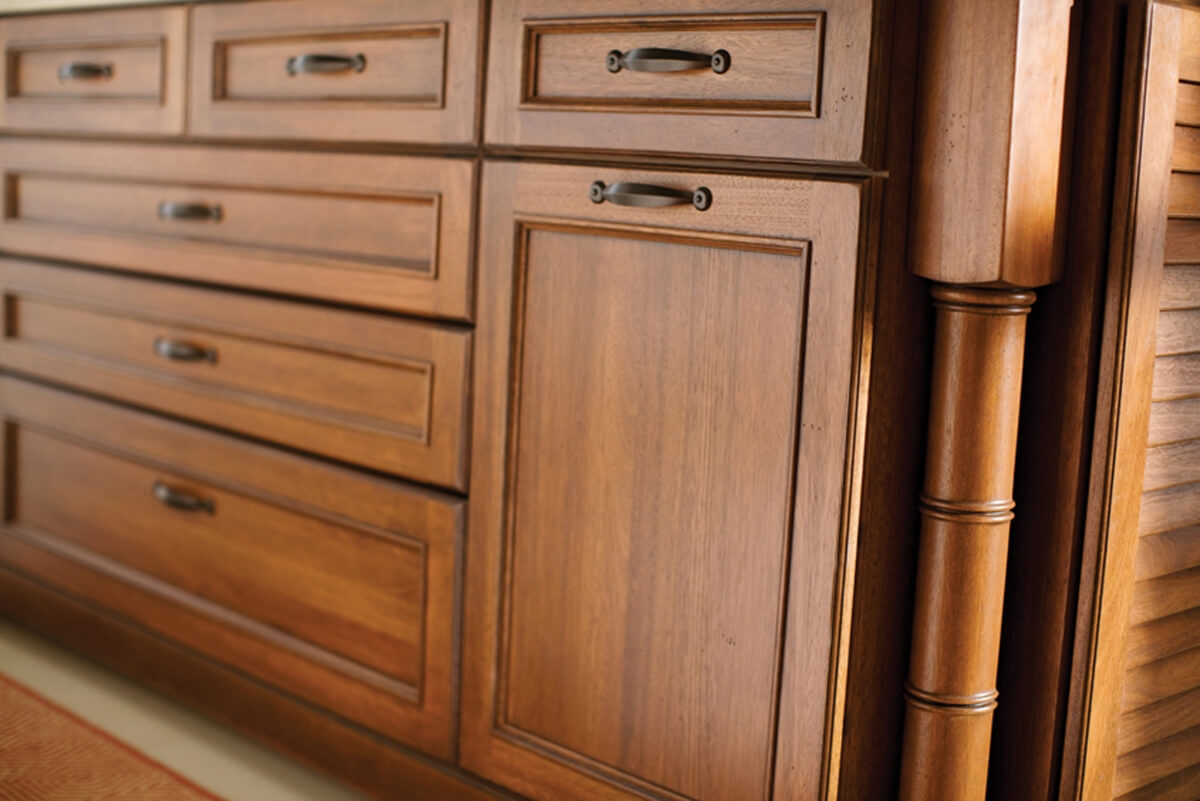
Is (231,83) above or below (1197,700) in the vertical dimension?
above

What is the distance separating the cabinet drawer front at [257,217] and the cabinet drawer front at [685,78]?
0.45ft

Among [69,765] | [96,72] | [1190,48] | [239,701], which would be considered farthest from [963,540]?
[96,72]

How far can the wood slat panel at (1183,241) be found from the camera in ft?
4.03

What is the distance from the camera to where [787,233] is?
1.17m

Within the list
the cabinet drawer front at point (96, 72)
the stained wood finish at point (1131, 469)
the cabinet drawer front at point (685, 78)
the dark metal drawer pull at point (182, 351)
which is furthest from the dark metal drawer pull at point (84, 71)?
the stained wood finish at point (1131, 469)

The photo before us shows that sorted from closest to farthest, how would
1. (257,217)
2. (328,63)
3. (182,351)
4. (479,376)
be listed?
(479,376), (328,63), (257,217), (182,351)

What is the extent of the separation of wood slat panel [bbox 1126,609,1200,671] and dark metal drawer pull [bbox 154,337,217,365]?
1.17 meters

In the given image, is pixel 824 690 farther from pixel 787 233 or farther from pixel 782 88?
pixel 782 88

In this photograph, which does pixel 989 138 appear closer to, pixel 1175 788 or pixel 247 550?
pixel 1175 788

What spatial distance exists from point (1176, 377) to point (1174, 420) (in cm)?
4

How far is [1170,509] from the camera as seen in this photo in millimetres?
1292

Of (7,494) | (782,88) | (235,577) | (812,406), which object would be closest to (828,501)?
(812,406)

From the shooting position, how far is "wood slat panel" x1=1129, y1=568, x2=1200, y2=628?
1283mm

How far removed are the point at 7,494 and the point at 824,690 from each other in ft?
4.93
